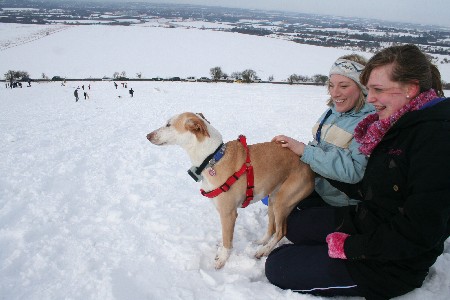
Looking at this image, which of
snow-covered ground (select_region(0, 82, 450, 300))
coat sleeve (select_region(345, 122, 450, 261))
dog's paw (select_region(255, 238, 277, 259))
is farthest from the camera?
dog's paw (select_region(255, 238, 277, 259))

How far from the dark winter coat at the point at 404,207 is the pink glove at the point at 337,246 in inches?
3.4

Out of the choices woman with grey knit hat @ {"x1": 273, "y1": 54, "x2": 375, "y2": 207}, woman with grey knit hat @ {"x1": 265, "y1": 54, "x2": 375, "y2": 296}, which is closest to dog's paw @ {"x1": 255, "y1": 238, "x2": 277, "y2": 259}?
woman with grey knit hat @ {"x1": 265, "y1": 54, "x2": 375, "y2": 296}

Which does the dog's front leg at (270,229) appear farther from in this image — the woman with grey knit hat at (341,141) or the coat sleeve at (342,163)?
the coat sleeve at (342,163)

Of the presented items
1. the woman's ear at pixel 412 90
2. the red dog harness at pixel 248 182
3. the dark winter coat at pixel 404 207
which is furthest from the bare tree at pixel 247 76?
the dark winter coat at pixel 404 207

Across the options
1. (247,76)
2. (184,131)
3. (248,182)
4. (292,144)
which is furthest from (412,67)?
(247,76)

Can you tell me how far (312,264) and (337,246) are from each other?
40 cm

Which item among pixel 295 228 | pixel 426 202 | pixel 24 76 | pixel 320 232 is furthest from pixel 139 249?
pixel 24 76

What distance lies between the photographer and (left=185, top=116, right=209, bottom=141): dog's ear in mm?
4480

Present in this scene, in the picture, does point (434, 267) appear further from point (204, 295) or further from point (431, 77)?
point (204, 295)

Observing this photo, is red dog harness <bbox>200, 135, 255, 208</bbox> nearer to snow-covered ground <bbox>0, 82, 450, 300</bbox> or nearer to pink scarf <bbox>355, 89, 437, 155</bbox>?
snow-covered ground <bbox>0, 82, 450, 300</bbox>

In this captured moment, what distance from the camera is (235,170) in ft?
14.7

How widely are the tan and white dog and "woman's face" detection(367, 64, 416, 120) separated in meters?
1.61

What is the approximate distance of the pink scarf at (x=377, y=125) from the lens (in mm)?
2980

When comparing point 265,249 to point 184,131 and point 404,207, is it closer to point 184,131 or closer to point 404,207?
point 184,131
